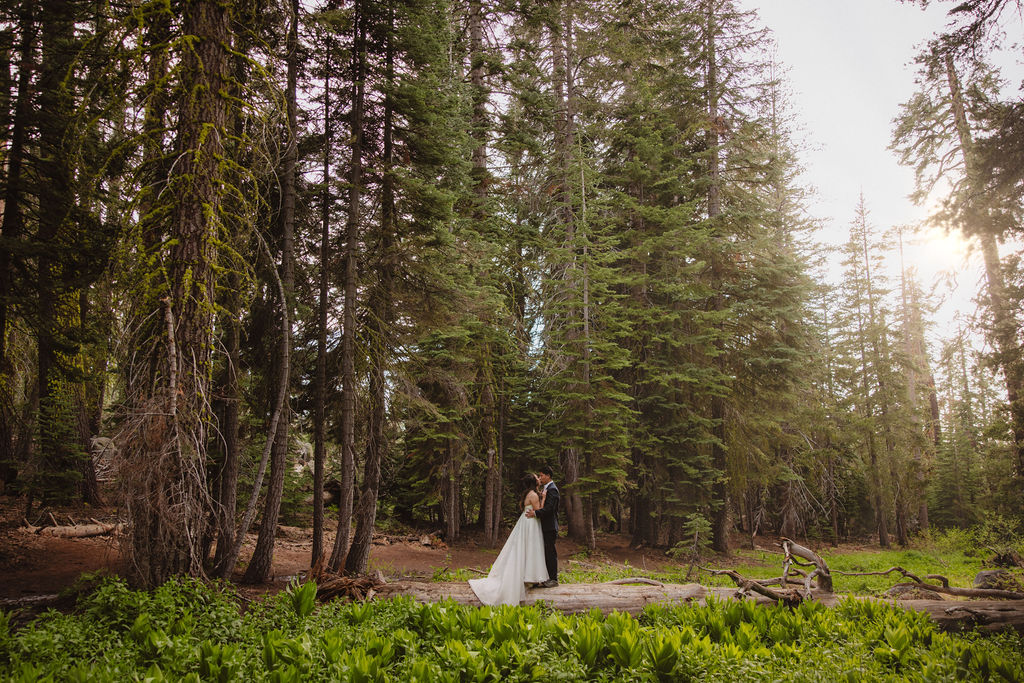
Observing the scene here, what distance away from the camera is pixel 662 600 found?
8086mm

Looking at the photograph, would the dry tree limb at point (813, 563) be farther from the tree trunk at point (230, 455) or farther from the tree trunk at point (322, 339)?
the tree trunk at point (230, 455)

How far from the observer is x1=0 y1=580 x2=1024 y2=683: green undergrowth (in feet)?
14.4

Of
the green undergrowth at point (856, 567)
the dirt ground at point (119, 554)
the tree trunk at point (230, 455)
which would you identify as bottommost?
the green undergrowth at point (856, 567)

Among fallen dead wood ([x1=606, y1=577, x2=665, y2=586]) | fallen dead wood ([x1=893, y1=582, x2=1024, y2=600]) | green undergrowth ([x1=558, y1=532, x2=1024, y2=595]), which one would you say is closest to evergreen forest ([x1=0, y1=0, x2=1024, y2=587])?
green undergrowth ([x1=558, y1=532, x2=1024, y2=595])

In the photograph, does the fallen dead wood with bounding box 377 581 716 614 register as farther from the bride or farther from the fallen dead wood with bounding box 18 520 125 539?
the fallen dead wood with bounding box 18 520 125 539

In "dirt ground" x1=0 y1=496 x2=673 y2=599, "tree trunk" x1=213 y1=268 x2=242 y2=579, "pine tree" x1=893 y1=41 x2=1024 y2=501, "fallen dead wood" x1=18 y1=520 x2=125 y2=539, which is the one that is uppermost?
"pine tree" x1=893 y1=41 x2=1024 y2=501

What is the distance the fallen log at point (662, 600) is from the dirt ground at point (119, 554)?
2.13m

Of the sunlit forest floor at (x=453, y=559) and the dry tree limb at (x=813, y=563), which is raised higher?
the dry tree limb at (x=813, y=563)

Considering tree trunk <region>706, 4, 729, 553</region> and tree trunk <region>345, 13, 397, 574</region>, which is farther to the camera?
tree trunk <region>706, 4, 729, 553</region>

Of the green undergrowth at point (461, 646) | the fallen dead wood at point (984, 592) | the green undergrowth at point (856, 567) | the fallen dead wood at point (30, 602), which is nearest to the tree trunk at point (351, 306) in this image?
the green undergrowth at point (461, 646)

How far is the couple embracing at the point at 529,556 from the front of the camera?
8.87 metres

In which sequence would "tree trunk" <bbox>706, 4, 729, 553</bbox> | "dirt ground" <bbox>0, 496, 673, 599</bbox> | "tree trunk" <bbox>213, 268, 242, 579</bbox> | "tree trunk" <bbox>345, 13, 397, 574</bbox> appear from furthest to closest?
"tree trunk" <bbox>706, 4, 729, 553</bbox>, "tree trunk" <bbox>345, 13, 397, 574</bbox>, "dirt ground" <bbox>0, 496, 673, 599</bbox>, "tree trunk" <bbox>213, 268, 242, 579</bbox>

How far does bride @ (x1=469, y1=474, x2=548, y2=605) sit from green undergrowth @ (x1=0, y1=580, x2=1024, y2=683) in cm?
240

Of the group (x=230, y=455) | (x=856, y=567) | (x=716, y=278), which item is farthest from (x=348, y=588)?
(x=856, y=567)
